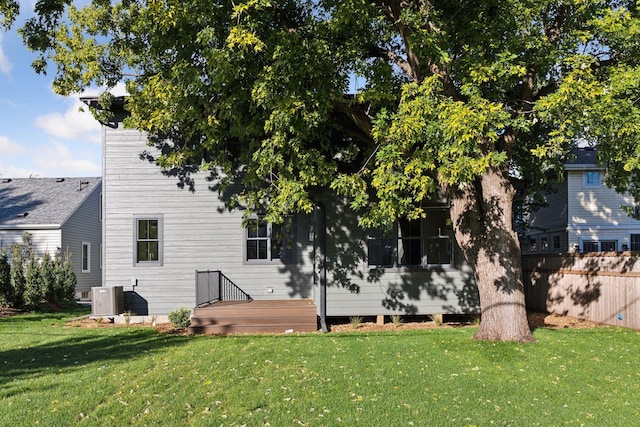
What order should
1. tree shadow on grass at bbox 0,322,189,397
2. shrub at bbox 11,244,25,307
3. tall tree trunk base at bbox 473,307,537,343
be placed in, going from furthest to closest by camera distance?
shrub at bbox 11,244,25,307, tall tree trunk base at bbox 473,307,537,343, tree shadow on grass at bbox 0,322,189,397

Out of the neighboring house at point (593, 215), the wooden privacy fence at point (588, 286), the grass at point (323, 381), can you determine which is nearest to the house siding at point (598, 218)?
the neighboring house at point (593, 215)

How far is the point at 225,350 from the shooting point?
8086mm

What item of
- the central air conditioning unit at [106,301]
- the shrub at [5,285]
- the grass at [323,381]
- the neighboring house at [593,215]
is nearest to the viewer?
the grass at [323,381]

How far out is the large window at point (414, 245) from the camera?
1183 cm

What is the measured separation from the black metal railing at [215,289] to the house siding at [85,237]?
9.93 meters

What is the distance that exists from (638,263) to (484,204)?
3.84 m

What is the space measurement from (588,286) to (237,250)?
8182mm

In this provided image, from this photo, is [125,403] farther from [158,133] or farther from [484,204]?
[158,133]

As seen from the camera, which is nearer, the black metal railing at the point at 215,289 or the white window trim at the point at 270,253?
the black metal railing at the point at 215,289

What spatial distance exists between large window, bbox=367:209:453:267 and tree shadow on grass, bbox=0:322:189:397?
4760mm

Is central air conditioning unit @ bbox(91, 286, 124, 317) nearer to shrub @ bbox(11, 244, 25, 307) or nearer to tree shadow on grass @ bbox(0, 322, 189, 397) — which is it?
tree shadow on grass @ bbox(0, 322, 189, 397)

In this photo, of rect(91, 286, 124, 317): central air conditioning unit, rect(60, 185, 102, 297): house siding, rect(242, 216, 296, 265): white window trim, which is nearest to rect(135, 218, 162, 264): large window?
rect(91, 286, 124, 317): central air conditioning unit

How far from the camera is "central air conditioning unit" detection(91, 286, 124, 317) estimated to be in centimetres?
1157

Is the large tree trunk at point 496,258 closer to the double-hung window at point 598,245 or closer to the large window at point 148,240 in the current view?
the large window at point 148,240
